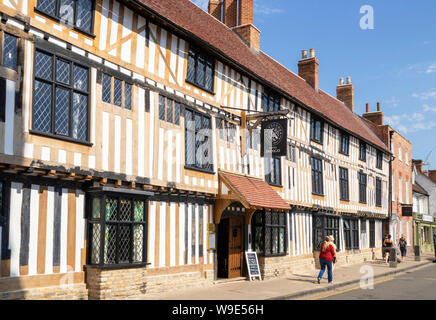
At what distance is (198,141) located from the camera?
13164 millimetres

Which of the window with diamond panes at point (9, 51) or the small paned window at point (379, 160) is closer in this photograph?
the window with diamond panes at point (9, 51)

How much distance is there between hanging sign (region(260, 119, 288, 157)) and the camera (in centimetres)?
1491

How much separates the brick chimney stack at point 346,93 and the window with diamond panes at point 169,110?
23838 millimetres

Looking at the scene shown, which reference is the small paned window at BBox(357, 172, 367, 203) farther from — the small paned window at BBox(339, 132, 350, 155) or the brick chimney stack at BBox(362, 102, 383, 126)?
the brick chimney stack at BBox(362, 102, 383, 126)

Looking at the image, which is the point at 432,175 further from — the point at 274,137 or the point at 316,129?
the point at 274,137

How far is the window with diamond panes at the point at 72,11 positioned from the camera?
→ 902 cm

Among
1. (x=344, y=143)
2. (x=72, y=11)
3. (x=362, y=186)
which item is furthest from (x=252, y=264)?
(x=362, y=186)

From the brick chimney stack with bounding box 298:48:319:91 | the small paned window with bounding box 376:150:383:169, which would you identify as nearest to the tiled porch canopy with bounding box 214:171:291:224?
the brick chimney stack with bounding box 298:48:319:91

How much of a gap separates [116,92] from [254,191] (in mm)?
5748

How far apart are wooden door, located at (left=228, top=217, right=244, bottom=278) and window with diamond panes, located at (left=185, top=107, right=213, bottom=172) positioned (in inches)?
104

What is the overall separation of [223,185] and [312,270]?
8021 millimetres

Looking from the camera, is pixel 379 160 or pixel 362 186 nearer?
pixel 362 186

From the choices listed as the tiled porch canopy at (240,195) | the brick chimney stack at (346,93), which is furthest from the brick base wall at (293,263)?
the brick chimney stack at (346,93)

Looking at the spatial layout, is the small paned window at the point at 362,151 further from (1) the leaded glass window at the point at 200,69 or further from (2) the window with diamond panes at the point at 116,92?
(2) the window with diamond panes at the point at 116,92
